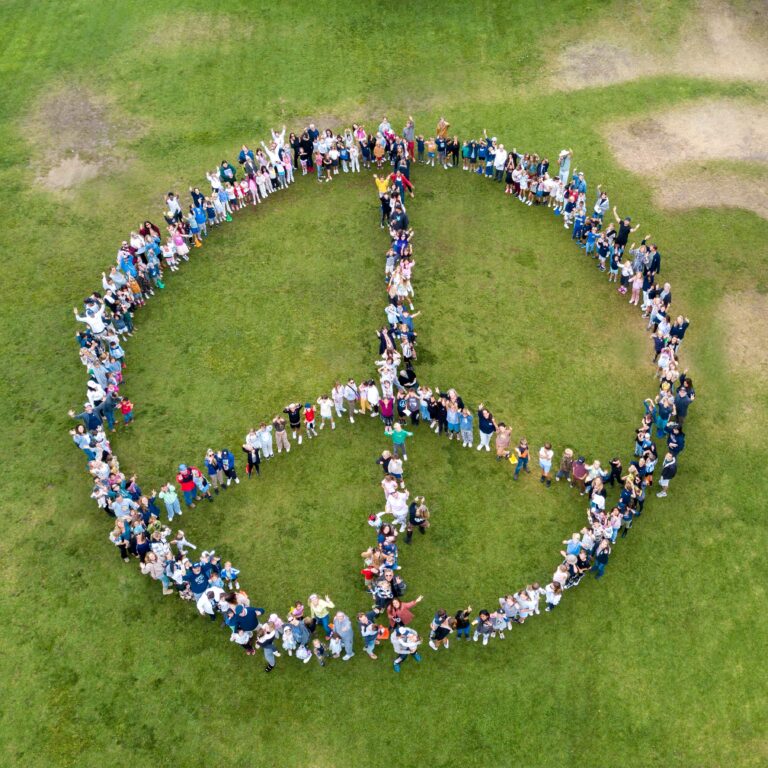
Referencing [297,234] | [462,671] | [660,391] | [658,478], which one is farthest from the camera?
[297,234]

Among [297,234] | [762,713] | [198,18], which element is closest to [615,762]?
[762,713]

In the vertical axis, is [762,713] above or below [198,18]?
below

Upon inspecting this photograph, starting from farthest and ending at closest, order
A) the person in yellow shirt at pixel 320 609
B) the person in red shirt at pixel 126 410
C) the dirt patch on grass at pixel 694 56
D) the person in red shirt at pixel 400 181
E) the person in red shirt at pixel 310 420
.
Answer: the dirt patch on grass at pixel 694 56 < the person in red shirt at pixel 400 181 < the person in red shirt at pixel 126 410 < the person in red shirt at pixel 310 420 < the person in yellow shirt at pixel 320 609

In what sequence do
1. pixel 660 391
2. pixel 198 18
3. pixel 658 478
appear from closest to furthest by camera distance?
pixel 658 478, pixel 660 391, pixel 198 18

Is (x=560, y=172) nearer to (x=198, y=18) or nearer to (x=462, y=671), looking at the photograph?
(x=462, y=671)

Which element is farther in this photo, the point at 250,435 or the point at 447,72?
the point at 447,72

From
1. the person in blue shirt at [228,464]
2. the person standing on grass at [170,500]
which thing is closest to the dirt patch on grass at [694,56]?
the person in blue shirt at [228,464]

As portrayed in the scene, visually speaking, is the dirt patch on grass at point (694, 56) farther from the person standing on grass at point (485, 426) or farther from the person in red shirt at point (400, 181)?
the person standing on grass at point (485, 426)
